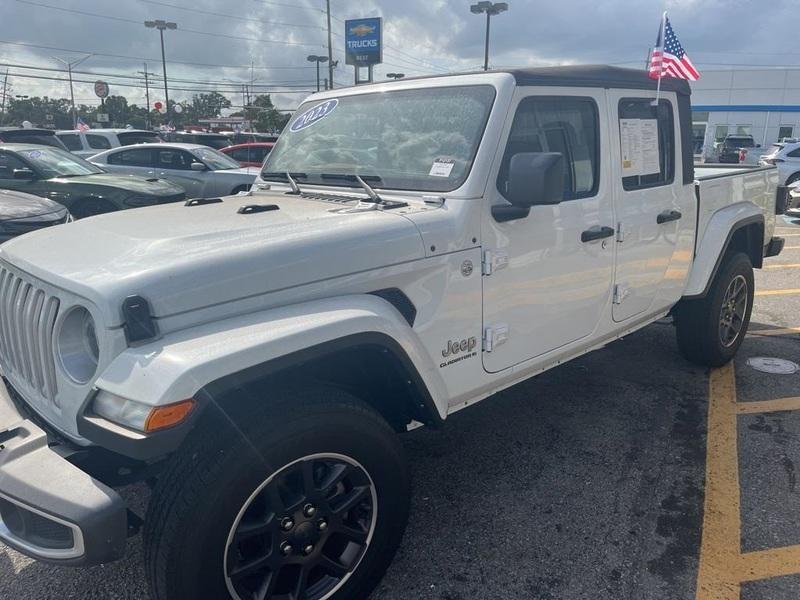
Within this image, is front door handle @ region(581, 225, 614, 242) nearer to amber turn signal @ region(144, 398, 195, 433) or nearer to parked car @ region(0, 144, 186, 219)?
amber turn signal @ region(144, 398, 195, 433)

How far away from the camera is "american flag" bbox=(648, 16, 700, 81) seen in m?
3.96

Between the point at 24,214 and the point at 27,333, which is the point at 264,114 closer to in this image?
the point at 24,214

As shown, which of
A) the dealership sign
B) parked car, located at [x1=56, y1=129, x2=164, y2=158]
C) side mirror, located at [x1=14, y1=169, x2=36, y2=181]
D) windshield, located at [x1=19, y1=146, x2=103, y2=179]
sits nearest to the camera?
side mirror, located at [x1=14, y1=169, x2=36, y2=181]

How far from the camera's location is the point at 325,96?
3.88m

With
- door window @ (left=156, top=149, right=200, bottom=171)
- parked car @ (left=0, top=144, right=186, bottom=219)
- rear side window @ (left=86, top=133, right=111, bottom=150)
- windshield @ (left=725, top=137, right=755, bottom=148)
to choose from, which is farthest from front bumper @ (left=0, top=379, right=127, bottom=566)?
windshield @ (left=725, top=137, right=755, bottom=148)

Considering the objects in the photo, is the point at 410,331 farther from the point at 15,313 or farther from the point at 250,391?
the point at 15,313

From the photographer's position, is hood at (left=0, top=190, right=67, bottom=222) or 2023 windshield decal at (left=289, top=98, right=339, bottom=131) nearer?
2023 windshield decal at (left=289, top=98, right=339, bottom=131)

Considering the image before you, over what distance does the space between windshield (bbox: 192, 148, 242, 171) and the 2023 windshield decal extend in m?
8.58

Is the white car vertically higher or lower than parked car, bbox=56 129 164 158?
lower

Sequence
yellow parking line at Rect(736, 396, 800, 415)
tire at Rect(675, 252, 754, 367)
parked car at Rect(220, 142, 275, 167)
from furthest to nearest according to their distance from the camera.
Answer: parked car at Rect(220, 142, 275, 167), tire at Rect(675, 252, 754, 367), yellow parking line at Rect(736, 396, 800, 415)

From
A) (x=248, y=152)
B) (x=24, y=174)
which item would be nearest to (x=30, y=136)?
(x=24, y=174)

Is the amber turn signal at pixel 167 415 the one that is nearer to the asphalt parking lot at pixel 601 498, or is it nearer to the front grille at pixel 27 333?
the front grille at pixel 27 333

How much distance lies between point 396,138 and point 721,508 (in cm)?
240

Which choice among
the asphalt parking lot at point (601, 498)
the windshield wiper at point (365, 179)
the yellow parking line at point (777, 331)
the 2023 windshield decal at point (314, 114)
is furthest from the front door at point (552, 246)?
the yellow parking line at point (777, 331)
